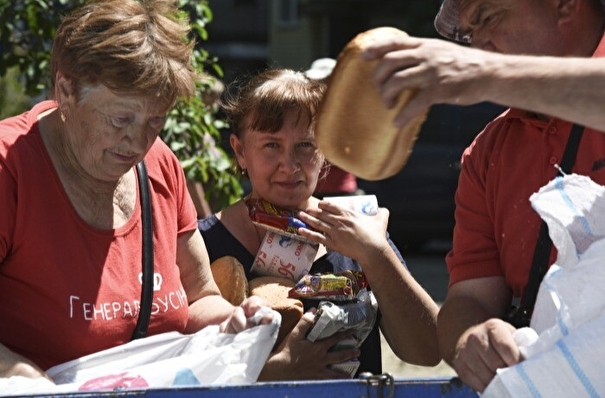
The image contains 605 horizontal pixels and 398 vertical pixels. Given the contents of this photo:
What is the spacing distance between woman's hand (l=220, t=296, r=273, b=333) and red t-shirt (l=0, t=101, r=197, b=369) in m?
0.21

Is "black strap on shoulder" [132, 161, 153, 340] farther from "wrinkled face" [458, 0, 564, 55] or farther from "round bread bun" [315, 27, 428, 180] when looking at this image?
"wrinkled face" [458, 0, 564, 55]

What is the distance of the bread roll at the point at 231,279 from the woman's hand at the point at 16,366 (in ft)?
2.42

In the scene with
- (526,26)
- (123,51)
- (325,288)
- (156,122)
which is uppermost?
(526,26)

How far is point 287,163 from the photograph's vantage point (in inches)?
136

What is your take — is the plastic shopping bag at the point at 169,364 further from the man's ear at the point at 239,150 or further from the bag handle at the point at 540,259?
the man's ear at the point at 239,150

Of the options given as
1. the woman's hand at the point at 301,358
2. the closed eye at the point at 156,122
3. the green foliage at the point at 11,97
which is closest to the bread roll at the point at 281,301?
the woman's hand at the point at 301,358

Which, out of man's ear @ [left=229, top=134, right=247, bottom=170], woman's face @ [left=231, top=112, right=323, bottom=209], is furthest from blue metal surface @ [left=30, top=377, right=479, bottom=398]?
man's ear @ [left=229, top=134, right=247, bottom=170]

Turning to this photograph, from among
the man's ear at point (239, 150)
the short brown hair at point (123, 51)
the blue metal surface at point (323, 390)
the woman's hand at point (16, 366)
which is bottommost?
the woman's hand at point (16, 366)

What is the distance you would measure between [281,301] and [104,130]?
2.27 feet

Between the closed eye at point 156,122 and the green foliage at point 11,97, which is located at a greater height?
the closed eye at point 156,122

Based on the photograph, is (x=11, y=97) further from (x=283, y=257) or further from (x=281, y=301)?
(x=281, y=301)

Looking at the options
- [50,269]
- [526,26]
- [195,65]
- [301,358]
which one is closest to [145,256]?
[50,269]

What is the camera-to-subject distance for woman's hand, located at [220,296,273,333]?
2.91 meters

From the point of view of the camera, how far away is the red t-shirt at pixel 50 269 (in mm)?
2822
